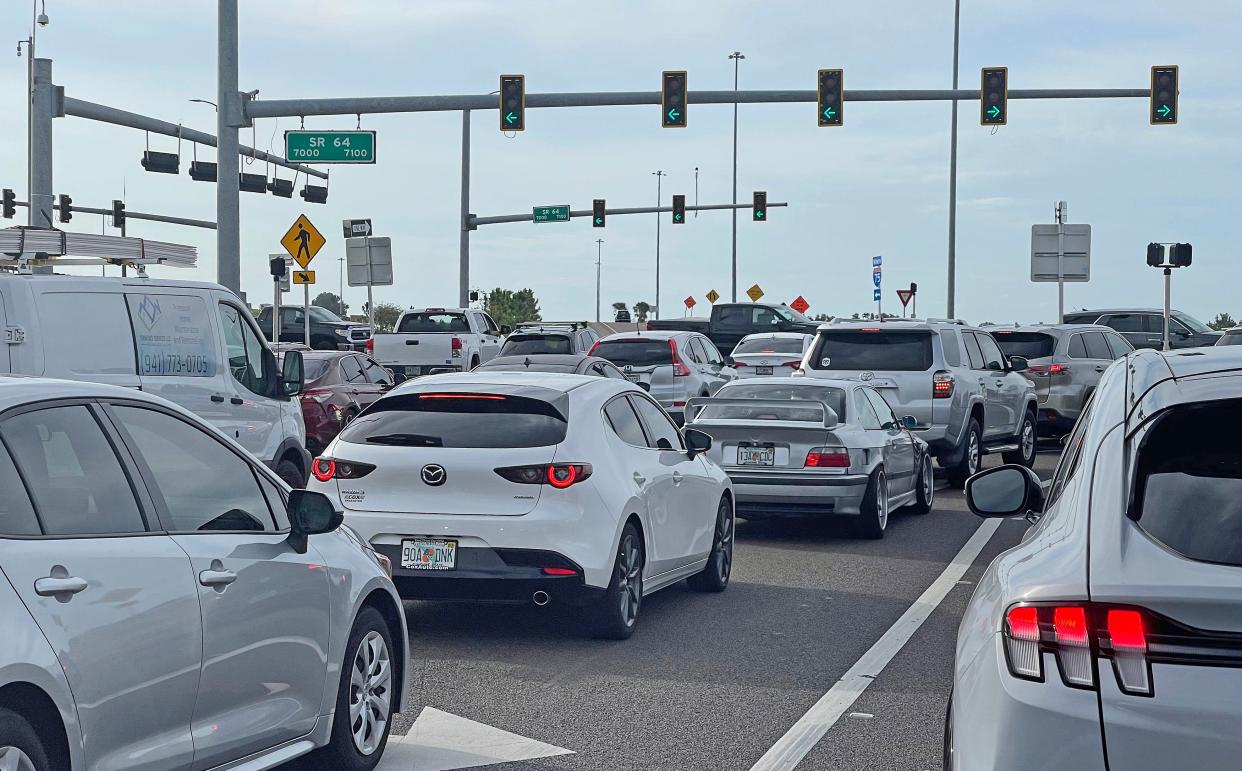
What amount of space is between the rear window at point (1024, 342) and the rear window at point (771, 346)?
774 cm

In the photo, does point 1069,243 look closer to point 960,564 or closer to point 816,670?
point 960,564

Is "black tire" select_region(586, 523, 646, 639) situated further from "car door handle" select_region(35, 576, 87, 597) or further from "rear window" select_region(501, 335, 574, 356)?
"rear window" select_region(501, 335, 574, 356)

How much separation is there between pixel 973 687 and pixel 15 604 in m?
2.37

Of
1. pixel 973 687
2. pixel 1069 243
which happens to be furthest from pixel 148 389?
pixel 1069 243

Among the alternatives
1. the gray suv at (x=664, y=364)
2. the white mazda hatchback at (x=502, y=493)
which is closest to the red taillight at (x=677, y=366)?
the gray suv at (x=664, y=364)

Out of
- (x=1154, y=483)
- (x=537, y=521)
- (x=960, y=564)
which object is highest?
(x=1154, y=483)

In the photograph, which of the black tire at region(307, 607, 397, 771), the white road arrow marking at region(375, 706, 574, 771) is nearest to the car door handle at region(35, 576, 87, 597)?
the black tire at region(307, 607, 397, 771)

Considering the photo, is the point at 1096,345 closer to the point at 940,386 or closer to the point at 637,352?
the point at 637,352

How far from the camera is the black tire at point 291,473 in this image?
14211 millimetres

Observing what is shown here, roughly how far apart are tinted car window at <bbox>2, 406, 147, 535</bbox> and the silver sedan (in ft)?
31.1

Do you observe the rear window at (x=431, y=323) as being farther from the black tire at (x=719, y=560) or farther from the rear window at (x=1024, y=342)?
the black tire at (x=719, y=560)

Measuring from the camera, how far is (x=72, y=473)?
4688mm

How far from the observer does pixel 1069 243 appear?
4128 cm

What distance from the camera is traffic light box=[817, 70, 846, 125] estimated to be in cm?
2681
